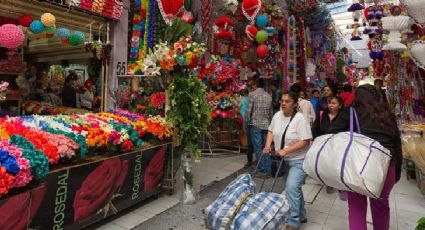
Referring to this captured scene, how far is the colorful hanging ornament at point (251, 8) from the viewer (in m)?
7.33

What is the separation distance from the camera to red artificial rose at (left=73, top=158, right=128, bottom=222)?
316 cm

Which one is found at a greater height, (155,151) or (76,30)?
(76,30)

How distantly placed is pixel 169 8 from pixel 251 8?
221 cm

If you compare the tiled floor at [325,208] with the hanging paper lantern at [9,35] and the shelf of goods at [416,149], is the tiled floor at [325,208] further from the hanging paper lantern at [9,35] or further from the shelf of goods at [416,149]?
the hanging paper lantern at [9,35]

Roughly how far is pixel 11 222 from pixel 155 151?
6.64 ft

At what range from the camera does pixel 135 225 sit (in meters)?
3.59

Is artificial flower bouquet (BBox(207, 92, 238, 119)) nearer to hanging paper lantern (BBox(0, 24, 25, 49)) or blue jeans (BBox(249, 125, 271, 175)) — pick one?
blue jeans (BBox(249, 125, 271, 175))

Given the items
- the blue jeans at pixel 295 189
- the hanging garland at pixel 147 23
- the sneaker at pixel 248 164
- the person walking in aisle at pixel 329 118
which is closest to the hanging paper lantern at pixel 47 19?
the hanging garland at pixel 147 23

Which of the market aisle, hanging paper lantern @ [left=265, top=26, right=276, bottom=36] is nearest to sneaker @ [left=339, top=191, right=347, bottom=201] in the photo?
the market aisle

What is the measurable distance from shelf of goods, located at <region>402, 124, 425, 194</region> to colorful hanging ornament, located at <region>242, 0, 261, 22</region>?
4.10 meters

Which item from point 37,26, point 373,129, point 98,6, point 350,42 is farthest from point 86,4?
point 350,42

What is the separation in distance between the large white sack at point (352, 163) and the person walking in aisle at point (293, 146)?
59 centimetres

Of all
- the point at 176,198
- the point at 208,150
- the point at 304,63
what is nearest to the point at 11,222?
the point at 176,198

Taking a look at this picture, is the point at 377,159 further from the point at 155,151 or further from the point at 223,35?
the point at 223,35
